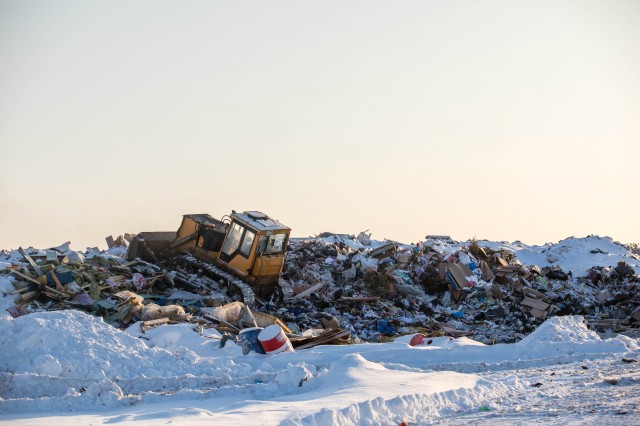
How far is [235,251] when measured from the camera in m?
19.2

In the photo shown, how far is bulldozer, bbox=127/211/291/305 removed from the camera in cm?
1884

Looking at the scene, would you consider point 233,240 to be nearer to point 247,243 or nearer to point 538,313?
point 247,243

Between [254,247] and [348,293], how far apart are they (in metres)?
3.13

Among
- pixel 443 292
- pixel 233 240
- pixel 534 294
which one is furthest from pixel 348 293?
pixel 534 294

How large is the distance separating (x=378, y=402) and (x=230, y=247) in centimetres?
1143

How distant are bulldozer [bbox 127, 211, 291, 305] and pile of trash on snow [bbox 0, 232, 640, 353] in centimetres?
31

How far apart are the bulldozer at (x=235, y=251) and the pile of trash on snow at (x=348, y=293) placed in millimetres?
306

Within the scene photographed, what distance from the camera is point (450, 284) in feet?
69.7

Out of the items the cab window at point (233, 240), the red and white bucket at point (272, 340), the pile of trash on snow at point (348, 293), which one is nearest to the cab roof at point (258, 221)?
the cab window at point (233, 240)

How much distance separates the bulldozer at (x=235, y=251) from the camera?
18844 millimetres

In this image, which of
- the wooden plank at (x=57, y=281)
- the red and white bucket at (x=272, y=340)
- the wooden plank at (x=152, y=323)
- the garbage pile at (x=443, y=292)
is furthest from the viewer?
the garbage pile at (x=443, y=292)

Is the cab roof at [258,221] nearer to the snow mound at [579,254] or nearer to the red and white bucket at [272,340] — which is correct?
the red and white bucket at [272,340]

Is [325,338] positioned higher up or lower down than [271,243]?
lower down

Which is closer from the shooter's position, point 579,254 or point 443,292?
point 443,292
